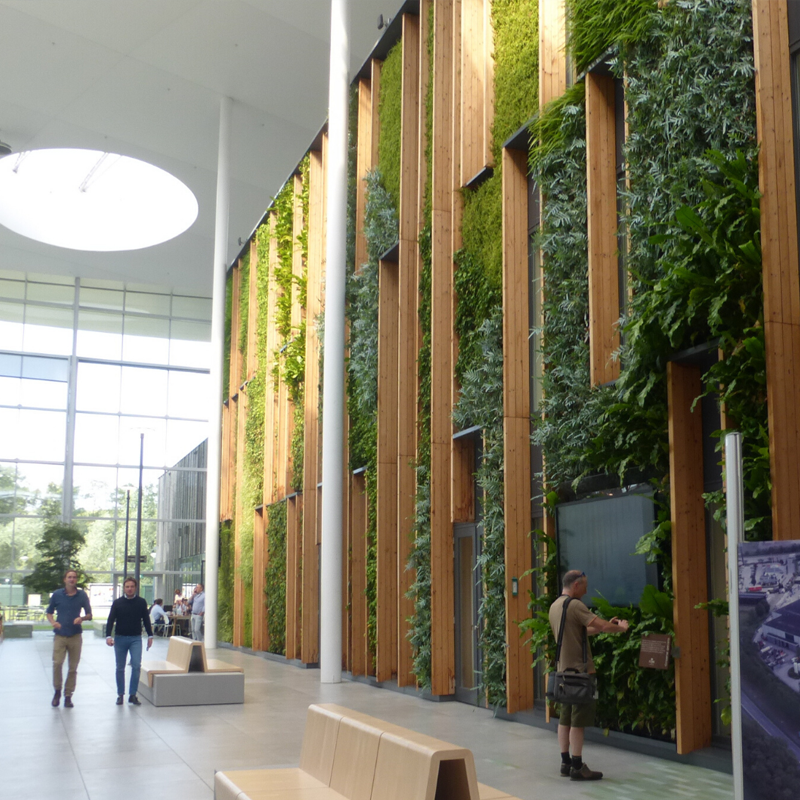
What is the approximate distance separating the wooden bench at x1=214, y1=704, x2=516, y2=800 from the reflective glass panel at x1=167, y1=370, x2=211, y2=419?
36.4 m

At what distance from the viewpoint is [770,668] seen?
16.1 ft

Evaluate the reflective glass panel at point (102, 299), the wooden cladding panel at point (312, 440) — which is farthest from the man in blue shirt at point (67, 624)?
the reflective glass panel at point (102, 299)

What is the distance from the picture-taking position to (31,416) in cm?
3894

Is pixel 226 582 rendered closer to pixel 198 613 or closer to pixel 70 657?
pixel 198 613

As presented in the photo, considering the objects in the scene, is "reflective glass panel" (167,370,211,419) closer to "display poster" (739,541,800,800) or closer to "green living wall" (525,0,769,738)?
"green living wall" (525,0,769,738)

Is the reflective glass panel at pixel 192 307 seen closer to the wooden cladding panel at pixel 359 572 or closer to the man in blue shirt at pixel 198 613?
the man in blue shirt at pixel 198 613

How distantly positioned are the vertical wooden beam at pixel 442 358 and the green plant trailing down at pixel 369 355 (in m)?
2.32

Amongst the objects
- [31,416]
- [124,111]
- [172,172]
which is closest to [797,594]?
[124,111]

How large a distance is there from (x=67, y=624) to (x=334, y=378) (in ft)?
18.5

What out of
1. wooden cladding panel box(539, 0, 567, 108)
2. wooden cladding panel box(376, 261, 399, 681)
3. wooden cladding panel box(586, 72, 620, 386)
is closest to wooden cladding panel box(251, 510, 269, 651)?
wooden cladding panel box(376, 261, 399, 681)

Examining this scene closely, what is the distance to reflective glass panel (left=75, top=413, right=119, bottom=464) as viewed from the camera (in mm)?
39625

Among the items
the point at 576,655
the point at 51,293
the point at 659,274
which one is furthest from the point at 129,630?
the point at 51,293

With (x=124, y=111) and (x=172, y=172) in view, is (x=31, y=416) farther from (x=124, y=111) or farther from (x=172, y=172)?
(x=124, y=111)

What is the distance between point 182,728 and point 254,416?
48.9 feet
